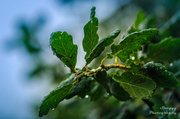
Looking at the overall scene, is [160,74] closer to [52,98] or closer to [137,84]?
[137,84]

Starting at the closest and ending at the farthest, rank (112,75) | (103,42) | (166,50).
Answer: (103,42)
(112,75)
(166,50)

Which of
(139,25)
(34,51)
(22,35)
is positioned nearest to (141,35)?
(139,25)

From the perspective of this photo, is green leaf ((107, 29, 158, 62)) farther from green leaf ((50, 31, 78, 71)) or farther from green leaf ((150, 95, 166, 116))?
green leaf ((150, 95, 166, 116))

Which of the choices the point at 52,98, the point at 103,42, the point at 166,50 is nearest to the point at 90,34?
Answer: the point at 103,42

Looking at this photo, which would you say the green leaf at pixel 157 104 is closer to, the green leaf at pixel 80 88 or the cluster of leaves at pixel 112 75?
the cluster of leaves at pixel 112 75

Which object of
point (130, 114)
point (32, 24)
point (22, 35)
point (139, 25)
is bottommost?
point (130, 114)

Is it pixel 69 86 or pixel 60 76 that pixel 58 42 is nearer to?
pixel 69 86

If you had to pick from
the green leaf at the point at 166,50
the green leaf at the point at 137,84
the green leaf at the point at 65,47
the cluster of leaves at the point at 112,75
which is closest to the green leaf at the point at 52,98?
the cluster of leaves at the point at 112,75
